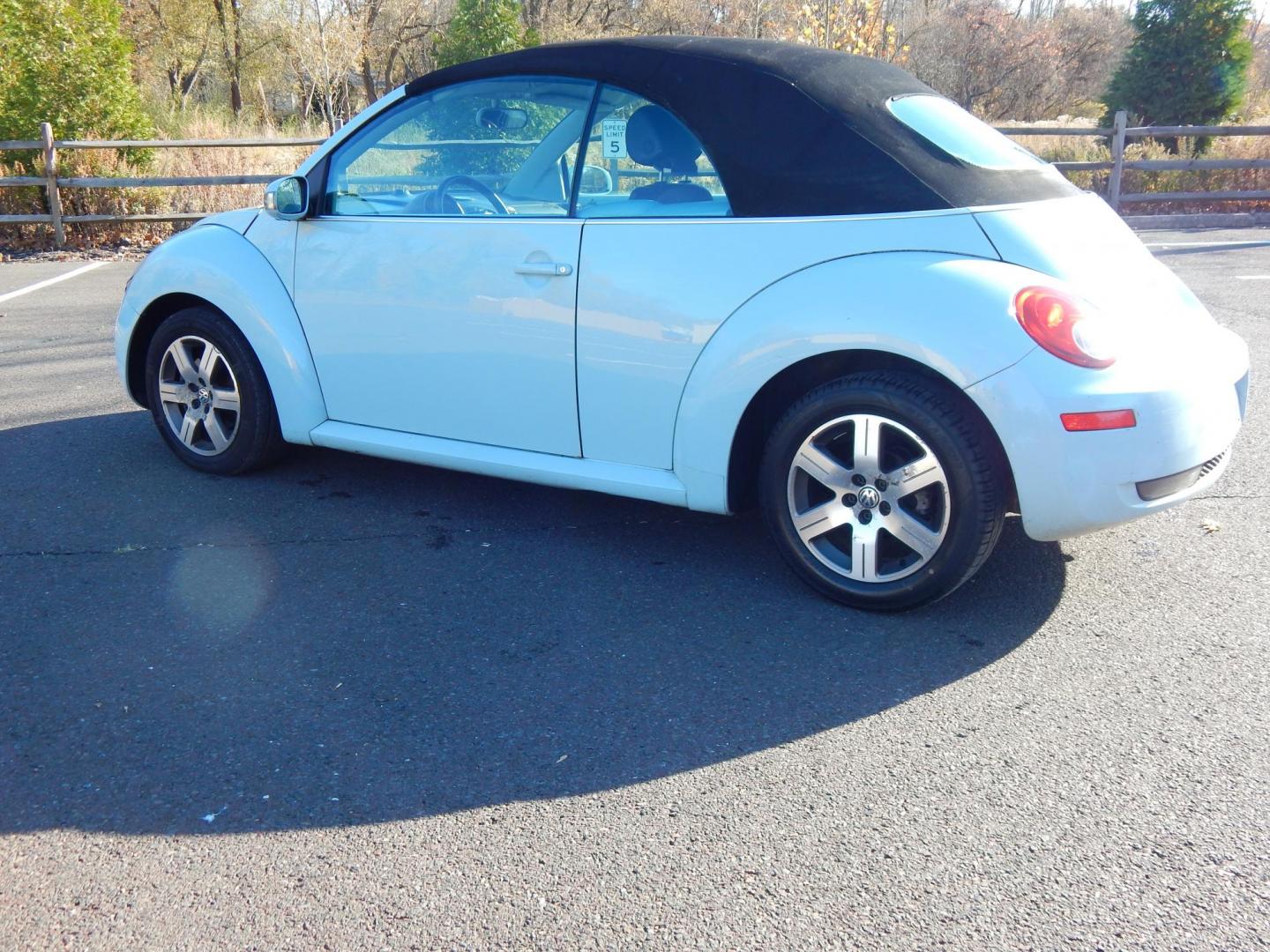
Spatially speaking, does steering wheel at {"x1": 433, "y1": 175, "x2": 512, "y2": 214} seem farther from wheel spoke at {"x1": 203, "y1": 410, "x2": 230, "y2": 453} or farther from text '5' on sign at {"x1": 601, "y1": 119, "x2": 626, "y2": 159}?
wheel spoke at {"x1": 203, "y1": 410, "x2": 230, "y2": 453}

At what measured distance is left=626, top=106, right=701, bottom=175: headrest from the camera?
12.9ft

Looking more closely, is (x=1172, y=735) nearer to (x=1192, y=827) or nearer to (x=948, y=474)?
(x=1192, y=827)

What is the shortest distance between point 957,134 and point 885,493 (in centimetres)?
129

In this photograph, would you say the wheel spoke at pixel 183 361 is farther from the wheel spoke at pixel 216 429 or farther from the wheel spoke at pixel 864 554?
the wheel spoke at pixel 864 554

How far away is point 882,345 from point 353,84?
121 feet

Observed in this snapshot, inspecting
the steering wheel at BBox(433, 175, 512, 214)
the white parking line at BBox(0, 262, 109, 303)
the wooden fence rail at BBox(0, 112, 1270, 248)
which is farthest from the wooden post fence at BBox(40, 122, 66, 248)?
the steering wheel at BBox(433, 175, 512, 214)

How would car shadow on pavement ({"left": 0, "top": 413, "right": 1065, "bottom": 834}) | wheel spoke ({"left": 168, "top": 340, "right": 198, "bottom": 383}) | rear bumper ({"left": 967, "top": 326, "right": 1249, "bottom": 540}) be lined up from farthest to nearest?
wheel spoke ({"left": 168, "top": 340, "right": 198, "bottom": 383})
rear bumper ({"left": 967, "top": 326, "right": 1249, "bottom": 540})
car shadow on pavement ({"left": 0, "top": 413, "right": 1065, "bottom": 834})

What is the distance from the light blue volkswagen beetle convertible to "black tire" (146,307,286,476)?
1.2 inches

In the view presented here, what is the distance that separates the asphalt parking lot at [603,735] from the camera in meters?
2.39

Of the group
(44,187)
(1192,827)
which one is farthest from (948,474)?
(44,187)

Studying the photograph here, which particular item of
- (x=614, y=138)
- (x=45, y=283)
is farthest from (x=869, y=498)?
(x=45, y=283)

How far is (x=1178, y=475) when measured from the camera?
11.2ft

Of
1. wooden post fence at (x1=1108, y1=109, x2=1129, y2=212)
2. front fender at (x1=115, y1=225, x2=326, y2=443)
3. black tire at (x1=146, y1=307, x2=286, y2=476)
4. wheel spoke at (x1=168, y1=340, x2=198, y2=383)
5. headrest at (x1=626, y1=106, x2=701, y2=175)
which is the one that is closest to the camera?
headrest at (x1=626, y1=106, x2=701, y2=175)

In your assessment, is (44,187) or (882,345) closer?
(882,345)
